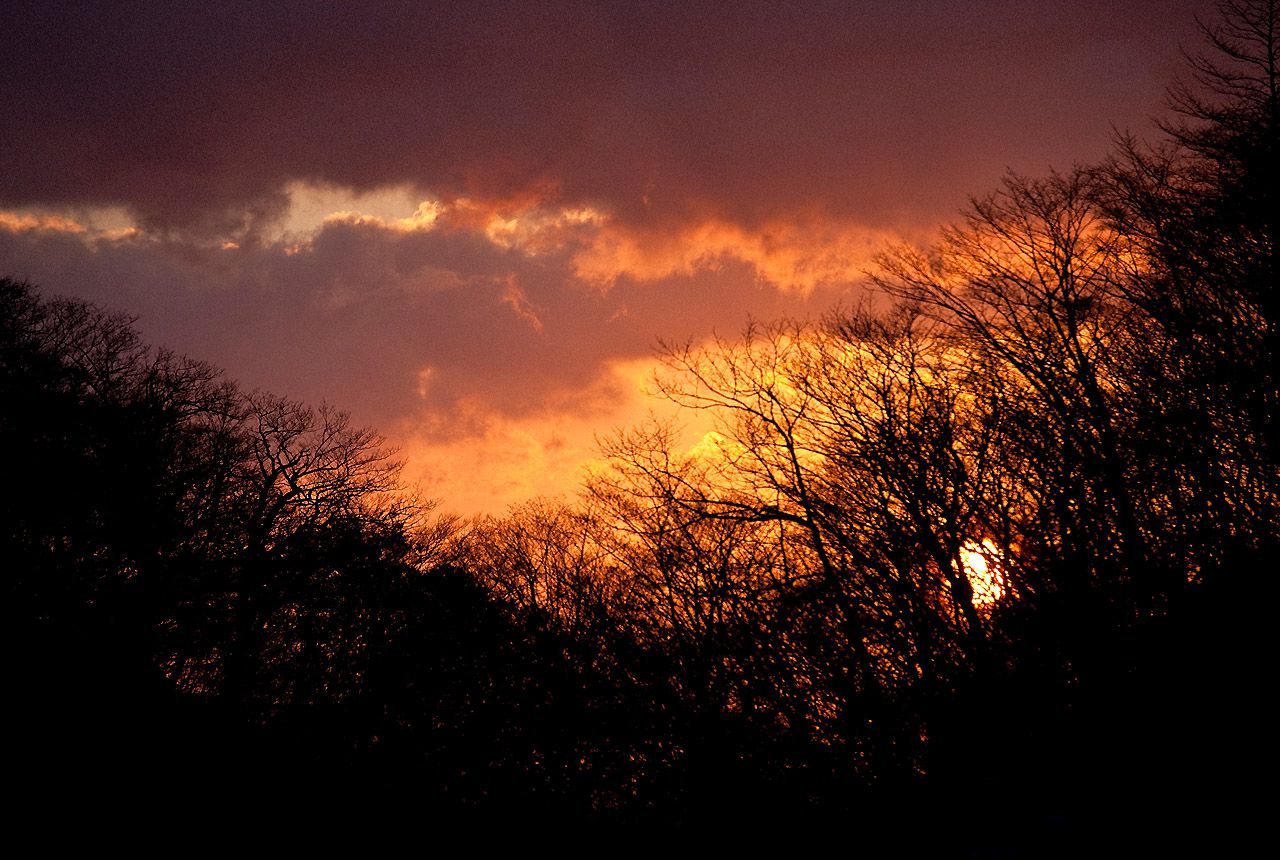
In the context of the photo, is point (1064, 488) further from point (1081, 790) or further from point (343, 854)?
point (343, 854)

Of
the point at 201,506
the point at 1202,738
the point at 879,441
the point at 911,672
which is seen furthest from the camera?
the point at 201,506

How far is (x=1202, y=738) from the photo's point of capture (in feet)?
23.0

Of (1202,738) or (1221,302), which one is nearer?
(1202,738)

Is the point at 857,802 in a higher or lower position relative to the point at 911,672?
lower

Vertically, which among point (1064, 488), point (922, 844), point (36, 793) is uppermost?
point (1064, 488)

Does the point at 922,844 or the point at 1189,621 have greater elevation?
the point at 1189,621

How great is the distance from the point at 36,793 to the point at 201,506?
6.77 metres

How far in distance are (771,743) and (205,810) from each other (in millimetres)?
11440

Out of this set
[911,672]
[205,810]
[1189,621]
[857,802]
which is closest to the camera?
[1189,621]

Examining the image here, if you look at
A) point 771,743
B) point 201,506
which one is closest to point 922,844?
point 771,743

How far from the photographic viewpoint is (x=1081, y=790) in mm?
8133

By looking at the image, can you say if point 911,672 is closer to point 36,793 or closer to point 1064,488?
point 1064,488

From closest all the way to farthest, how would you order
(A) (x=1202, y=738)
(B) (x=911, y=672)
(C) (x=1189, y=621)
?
(A) (x=1202, y=738) < (C) (x=1189, y=621) < (B) (x=911, y=672)

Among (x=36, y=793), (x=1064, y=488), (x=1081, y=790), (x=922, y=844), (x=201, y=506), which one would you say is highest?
(x=201, y=506)
